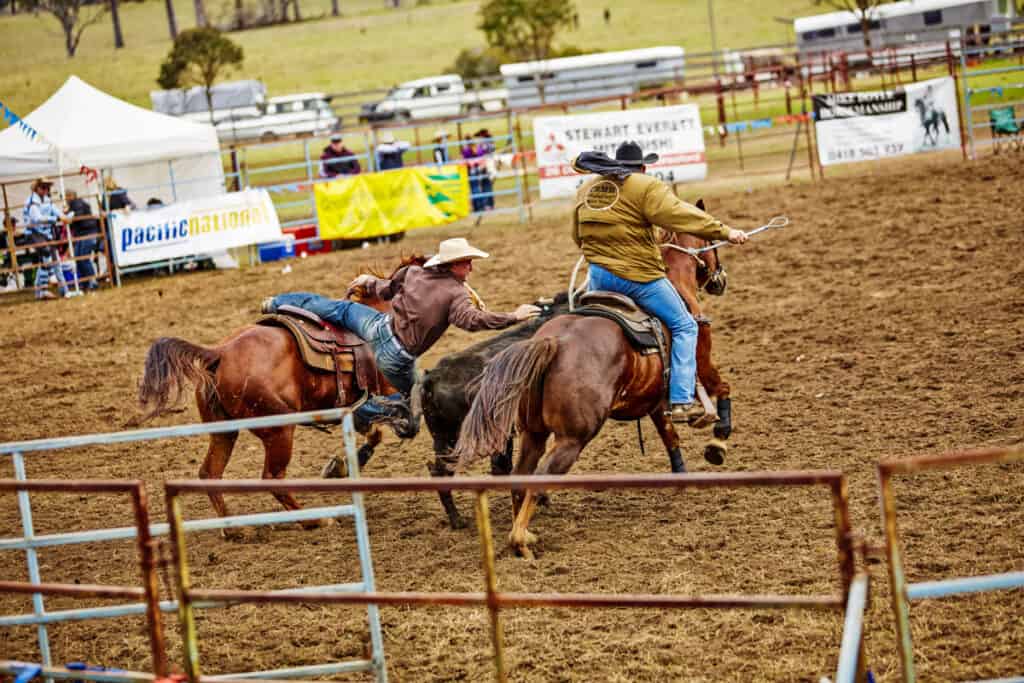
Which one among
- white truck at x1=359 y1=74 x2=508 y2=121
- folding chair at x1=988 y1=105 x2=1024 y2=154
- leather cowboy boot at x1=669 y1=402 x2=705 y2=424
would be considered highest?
white truck at x1=359 y1=74 x2=508 y2=121

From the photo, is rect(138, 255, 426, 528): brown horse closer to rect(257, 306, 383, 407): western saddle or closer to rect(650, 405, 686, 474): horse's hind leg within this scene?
rect(257, 306, 383, 407): western saddle

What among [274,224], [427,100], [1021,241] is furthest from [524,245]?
[427,100]

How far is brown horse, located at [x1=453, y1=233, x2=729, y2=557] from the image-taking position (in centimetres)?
621

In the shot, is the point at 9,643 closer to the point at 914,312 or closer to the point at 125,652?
the point at 125,652

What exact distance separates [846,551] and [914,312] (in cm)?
807

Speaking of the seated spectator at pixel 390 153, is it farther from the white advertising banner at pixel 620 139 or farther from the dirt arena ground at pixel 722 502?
the dirt arena ground at pixel 722 502

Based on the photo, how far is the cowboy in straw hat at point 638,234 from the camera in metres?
6.57

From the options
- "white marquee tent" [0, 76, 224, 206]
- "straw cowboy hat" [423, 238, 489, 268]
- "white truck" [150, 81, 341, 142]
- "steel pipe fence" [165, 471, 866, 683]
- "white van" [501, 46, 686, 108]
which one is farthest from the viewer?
"white truck" [150, 81, 341, 142]

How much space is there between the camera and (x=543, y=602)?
11.9 feet

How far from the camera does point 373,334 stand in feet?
24.1

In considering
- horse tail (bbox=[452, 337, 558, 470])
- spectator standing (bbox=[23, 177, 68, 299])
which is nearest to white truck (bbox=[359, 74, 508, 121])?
spectator standing (bbox=[23, 177, 68, 299])

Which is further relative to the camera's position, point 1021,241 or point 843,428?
point 1021,241

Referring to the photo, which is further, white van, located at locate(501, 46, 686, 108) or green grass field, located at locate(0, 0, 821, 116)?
green grass field, located at locate(0, 0, 821, 116)

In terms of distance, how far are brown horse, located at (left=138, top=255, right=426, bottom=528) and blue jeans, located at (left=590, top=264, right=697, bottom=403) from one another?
1983 mm
